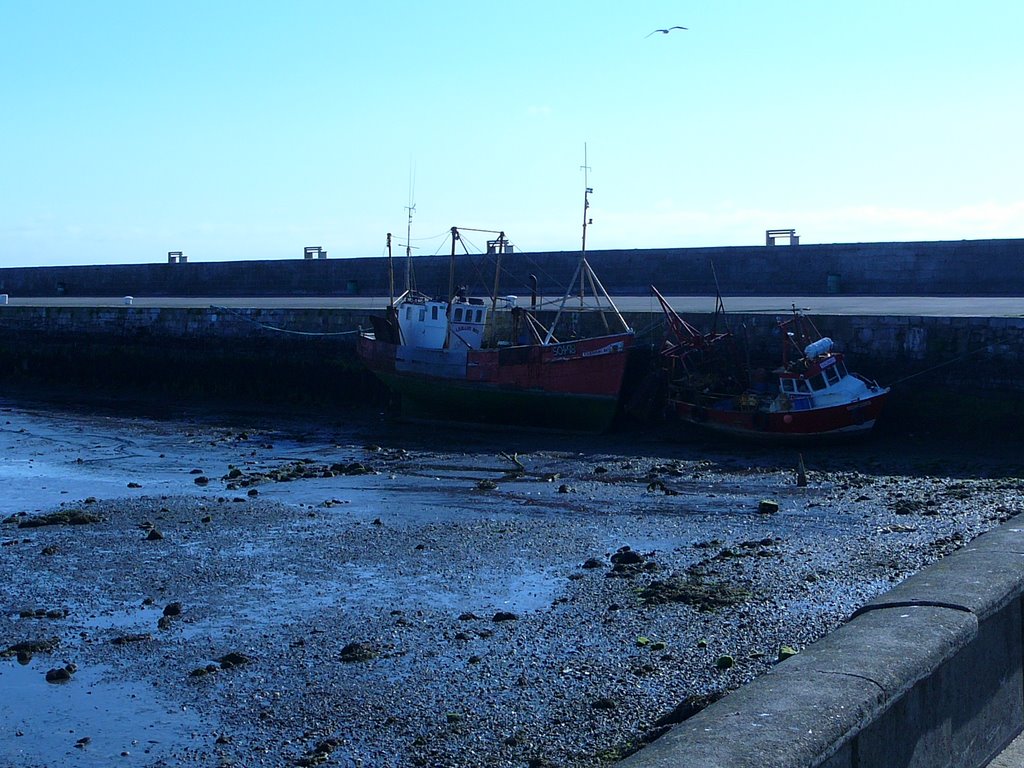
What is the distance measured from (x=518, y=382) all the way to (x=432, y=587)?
414 inches

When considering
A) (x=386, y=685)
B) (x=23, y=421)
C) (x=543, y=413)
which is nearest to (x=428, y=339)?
(x=543, y=413)

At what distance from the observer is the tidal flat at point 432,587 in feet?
20.0

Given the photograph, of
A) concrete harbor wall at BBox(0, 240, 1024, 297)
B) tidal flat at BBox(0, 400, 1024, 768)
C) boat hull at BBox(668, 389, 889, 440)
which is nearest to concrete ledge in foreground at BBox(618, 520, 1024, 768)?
tidal flat at BBox(0, 400, 1024, 768)

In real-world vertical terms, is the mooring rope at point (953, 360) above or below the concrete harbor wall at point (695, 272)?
below

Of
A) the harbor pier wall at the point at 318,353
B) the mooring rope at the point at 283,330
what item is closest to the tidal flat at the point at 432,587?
the harbor pier wall at the point at 318,353

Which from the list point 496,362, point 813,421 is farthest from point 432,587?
point 496,362

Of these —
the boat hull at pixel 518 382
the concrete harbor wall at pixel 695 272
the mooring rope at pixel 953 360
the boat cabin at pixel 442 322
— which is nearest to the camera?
the mooring rope at pixel 953 360

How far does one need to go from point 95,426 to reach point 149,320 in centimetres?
815

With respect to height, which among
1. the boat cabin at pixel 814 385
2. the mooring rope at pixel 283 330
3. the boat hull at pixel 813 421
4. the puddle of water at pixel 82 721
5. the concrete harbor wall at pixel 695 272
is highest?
the concrete harbor wall at pixel 695 272

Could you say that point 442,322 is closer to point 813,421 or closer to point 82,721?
point 813,421

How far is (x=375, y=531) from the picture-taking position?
1142 centimetres

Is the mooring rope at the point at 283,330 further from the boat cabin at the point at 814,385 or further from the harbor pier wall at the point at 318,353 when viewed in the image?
the boat cabin at the point at 814,385

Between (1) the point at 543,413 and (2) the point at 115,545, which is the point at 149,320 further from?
(2) the point at 115,545

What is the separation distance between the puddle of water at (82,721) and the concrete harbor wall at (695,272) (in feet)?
47.2
